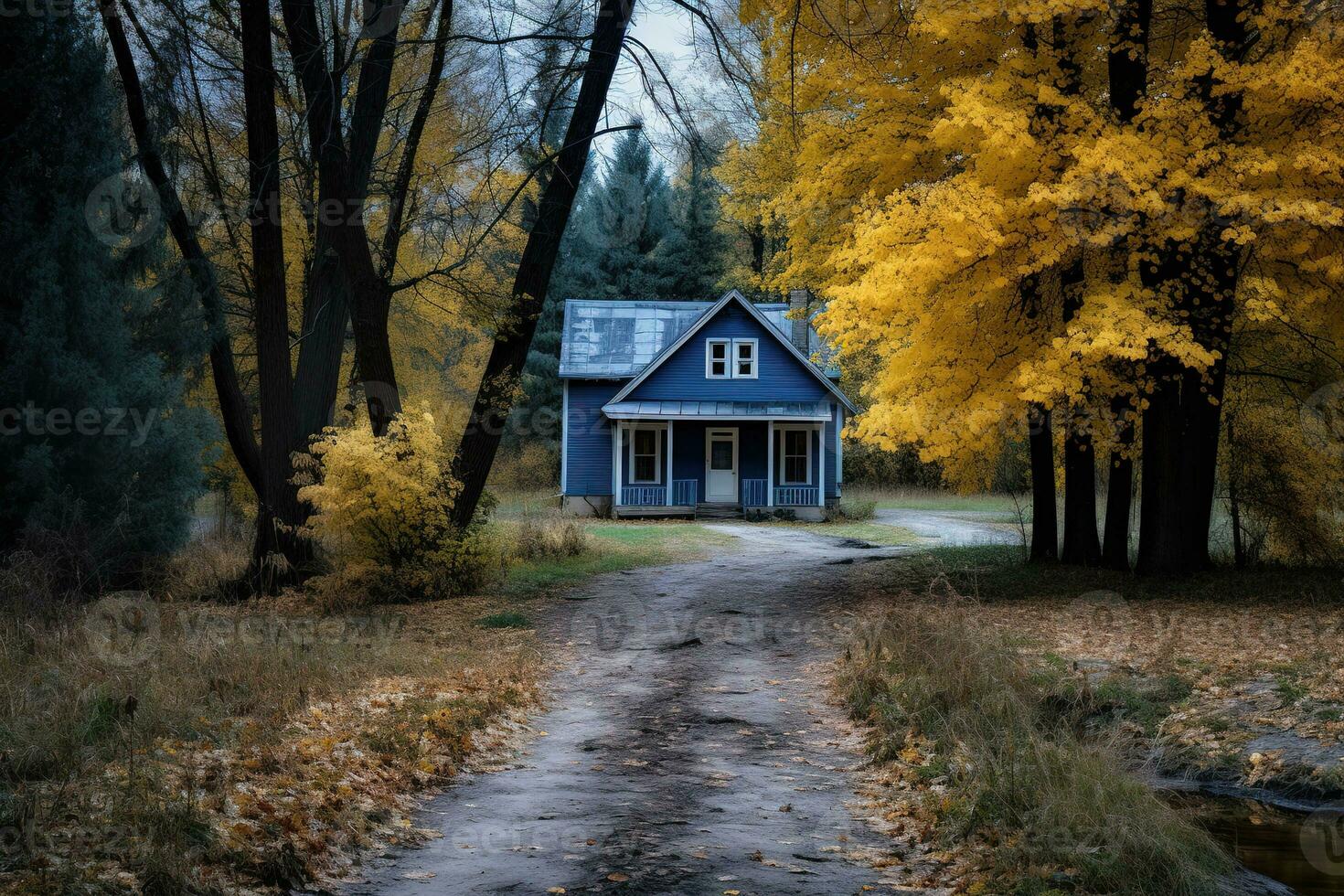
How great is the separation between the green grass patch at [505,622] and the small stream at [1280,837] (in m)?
7.07

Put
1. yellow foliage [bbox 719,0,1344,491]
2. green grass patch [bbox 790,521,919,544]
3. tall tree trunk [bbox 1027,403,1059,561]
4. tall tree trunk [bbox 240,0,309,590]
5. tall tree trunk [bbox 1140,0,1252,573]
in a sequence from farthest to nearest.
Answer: green grass patch [bbox 790,521,919,544] < tall tree trunk [bbox 1027,403,1059,561] < tall tree trunk [bbox 240,0,309,590] < tall tree trunk [bbox 1140,0,1252,573] < yellow foliage [bbox 719,0,1344,491]

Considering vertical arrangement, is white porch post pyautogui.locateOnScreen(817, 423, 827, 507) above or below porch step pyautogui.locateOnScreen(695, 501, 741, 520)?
above

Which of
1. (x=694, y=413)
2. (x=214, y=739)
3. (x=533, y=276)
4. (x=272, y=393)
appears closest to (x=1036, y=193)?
(x=533, y=276)

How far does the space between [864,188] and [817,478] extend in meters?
16.9

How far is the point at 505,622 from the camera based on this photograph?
12055 mm

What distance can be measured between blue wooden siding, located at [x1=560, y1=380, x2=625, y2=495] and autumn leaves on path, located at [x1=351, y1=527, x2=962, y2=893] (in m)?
19.0

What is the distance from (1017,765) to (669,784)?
201 centimetres

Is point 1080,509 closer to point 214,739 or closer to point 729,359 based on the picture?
point 214,739

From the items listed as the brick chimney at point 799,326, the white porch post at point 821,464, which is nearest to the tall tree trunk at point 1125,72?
the white porch post at point 821,464

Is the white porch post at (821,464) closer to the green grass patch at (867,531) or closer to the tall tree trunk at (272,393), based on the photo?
the green grass patch at (867,531)

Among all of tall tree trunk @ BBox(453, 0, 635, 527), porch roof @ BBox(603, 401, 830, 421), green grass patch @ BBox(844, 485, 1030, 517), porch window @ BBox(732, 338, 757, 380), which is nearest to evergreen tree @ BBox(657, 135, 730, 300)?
green grass patch @ BBox(844, 485, 1030, 517)

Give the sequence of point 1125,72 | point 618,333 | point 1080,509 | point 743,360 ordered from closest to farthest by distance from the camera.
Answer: point 1125,72 < point 1080,509 < point 743,360 < point 618,333

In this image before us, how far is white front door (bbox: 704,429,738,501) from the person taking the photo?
31484 millimetres

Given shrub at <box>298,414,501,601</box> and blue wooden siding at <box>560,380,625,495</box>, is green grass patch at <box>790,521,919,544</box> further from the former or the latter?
shrub at <box>298,414,501,601</box>
